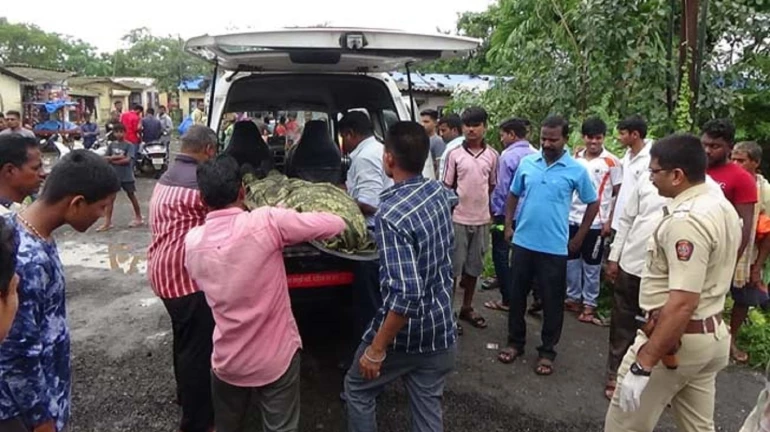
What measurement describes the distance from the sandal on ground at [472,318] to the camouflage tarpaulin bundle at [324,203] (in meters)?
1.84

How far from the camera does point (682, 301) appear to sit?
84.4 inches

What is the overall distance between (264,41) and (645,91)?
488cm

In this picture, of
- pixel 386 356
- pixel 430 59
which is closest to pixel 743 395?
pixel 386 356

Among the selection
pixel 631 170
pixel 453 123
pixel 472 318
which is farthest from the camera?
pixel 453 123

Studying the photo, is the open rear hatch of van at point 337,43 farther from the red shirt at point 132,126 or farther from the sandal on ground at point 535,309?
the red shirt at point 132,126

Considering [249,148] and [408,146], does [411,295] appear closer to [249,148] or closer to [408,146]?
[408,146]

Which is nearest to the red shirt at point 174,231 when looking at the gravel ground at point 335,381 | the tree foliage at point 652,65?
the gravel ground at point 335,381

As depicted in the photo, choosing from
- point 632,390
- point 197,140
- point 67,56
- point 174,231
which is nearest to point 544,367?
point 632,390

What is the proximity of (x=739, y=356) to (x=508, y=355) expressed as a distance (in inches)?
68.3

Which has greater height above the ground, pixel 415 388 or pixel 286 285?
pixel 286 285

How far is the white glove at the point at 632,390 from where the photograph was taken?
225 centimetres

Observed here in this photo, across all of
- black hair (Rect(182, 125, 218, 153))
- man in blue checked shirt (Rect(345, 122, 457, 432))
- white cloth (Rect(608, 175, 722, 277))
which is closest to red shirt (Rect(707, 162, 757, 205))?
white cloth (Rect(608, 175, 722, 277))

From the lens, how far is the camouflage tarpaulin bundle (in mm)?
3117

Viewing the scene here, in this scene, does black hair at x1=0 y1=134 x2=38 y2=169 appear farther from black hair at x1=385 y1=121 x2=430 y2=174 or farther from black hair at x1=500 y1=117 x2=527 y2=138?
black hair at x1=500 y1=117 x2=527 y2=138
